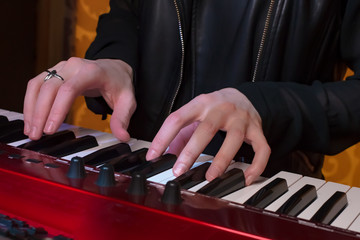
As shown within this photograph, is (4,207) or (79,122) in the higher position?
(4,207)

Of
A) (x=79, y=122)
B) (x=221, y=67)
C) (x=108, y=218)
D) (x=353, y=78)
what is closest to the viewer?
(x=108, y=218)

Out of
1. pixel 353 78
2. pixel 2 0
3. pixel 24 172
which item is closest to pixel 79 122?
pixel 2 0

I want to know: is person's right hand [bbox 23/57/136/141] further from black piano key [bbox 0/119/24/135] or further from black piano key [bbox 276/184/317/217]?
black piano key [bbox 276/184/317/217]

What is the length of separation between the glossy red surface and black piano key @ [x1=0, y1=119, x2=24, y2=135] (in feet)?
0.89

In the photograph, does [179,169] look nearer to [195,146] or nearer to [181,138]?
[195,146]

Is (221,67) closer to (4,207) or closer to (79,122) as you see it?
(4,207)

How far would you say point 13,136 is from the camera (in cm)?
93

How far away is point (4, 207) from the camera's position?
64cm

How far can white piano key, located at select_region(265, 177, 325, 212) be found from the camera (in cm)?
70

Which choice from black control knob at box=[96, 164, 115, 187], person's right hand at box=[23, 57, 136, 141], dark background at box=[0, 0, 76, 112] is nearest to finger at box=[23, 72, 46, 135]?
person's right hand at box=[23, 57, 136, 141]

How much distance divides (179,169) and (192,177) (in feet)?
0.10

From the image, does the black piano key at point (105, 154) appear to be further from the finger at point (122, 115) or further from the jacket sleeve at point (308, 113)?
the jacket sleeve at point (308, 113)

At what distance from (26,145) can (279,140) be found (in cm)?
51

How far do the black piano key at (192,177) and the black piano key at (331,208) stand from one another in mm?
181
